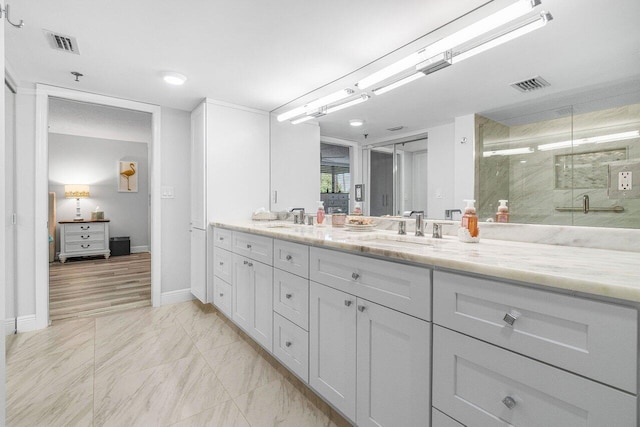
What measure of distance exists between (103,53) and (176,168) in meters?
1.39

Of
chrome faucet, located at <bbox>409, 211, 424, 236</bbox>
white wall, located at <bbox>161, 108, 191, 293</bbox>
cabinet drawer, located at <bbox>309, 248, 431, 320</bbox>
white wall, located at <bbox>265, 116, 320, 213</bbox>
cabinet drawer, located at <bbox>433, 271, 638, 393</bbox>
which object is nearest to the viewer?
cabinet drawer, located at <bbox>433, 271, 638, 393</bbox>

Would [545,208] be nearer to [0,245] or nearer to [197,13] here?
[197,13]

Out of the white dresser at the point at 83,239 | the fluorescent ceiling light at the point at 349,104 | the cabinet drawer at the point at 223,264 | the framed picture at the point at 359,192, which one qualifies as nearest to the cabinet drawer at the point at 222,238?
the cabinet drawer at the point at 223,264

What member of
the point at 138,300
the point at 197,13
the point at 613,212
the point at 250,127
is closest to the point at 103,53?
the point at 197,13

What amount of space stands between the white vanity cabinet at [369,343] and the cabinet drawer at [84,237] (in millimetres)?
5908

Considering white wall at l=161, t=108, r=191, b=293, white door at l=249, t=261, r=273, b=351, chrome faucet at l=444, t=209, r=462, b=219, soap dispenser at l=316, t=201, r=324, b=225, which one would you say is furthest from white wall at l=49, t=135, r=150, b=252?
chrome faucet at l=444, t=209, r=462, b=219

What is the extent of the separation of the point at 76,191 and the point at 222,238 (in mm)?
4970

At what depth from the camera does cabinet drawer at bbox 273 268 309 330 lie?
1.62 metres

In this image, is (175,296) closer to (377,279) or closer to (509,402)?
(377,279)

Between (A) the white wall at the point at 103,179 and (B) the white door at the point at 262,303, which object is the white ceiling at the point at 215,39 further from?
(A) the white wall at the point at 103,179

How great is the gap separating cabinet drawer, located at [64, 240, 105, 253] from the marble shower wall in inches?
259

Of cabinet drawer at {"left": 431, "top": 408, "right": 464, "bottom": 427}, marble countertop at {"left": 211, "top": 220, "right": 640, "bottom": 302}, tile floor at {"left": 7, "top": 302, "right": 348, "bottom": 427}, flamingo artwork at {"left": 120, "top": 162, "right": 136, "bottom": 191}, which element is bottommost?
tile floor at {"left": 7, "top": 302, "right": 348, "bottom": 427}

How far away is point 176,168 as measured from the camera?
331cm

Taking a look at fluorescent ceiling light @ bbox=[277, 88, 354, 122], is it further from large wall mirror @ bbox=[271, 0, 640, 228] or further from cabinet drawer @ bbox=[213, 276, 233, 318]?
cabinet drawer @ bbox=[213, 276, 233, 318]
